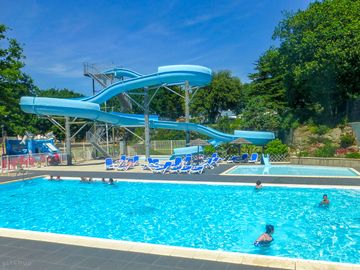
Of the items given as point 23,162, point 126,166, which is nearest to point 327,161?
point 126,166

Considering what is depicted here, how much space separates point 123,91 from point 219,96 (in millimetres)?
27191

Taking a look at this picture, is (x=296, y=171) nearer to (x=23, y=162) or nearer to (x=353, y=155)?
(x=353, y=155)

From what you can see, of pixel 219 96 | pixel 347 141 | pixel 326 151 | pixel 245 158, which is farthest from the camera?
pixel 219 96

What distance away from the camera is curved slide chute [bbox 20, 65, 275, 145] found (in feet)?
64.5

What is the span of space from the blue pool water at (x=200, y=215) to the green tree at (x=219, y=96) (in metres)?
35.8

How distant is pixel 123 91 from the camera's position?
23.9m

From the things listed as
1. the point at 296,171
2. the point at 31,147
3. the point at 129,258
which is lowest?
the point at 129,258

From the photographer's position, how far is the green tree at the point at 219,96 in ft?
160

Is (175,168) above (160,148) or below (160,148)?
below

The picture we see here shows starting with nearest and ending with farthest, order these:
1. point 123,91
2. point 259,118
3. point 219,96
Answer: point 123,91 < point 259,118 < point 219,96

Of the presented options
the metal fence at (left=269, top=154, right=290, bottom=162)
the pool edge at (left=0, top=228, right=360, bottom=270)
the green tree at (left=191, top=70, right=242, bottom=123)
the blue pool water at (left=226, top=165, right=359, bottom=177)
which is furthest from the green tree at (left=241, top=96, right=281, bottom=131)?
the pool edge at (left=0, top=228, right=360, bottom=270)

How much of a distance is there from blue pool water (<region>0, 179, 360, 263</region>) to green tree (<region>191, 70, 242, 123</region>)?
117ft

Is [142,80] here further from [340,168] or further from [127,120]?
[340,168]

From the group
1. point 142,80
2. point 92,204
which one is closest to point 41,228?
point 92,204
